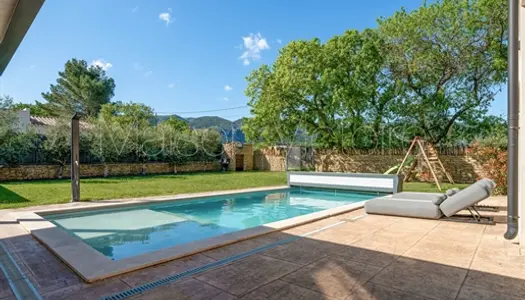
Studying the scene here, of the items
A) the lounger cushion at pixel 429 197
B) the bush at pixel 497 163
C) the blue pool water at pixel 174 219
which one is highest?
the bush at pixel 497 163

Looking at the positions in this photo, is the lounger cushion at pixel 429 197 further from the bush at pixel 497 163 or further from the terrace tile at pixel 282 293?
the bush at pixel 497 163

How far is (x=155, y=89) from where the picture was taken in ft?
90.0

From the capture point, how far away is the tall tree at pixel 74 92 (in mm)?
31859

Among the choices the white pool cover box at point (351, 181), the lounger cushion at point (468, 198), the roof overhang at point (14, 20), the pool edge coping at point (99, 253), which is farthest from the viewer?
the white pool cover box at point (351, 181)

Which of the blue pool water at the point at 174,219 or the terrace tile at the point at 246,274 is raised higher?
the terrace tile at the point at 246,274

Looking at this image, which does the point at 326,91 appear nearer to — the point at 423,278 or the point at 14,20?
the point at 423,278

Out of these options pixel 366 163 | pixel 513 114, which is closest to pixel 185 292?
pixel 513 114

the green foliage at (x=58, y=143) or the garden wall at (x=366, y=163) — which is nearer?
the garden wall at (x=366, y=163)

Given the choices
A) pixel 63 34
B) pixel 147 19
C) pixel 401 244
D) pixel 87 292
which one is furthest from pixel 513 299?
pixel 63 34

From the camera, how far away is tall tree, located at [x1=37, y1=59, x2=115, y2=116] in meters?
31.9

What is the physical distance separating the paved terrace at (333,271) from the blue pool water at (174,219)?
1380 millimetres

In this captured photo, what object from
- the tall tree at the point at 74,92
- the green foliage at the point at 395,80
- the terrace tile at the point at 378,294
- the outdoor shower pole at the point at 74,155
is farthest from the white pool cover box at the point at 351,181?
the tall tree at the point at 74,92

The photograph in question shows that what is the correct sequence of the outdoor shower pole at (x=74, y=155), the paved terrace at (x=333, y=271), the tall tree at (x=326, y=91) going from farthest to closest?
the tall tree at (x=326, y=91), the outdoor shower pole at (x=74, y=155), the paved terrace at (x=333, y=271)

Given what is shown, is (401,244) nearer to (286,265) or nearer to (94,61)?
(286,265)
